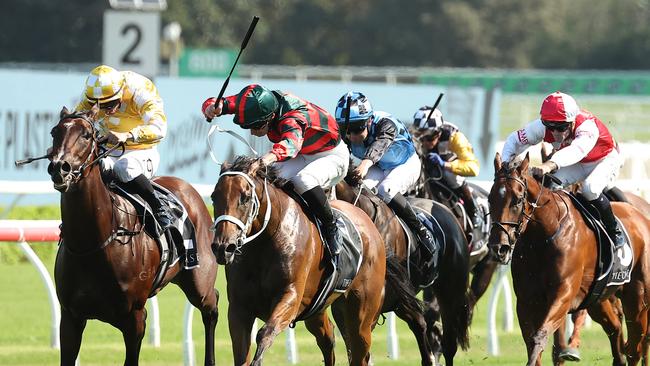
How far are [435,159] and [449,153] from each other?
338 mm

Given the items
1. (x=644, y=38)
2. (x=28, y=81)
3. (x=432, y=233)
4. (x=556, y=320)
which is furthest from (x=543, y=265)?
(x=644, y=38)

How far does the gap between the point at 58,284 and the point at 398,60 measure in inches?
1654

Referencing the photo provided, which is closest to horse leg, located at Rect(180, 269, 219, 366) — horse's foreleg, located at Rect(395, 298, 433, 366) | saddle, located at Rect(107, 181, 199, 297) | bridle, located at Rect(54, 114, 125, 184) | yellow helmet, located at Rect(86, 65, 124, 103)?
saddle, located at Rect(107, 181, 199, 297)

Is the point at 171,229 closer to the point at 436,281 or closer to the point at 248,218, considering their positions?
the point at 248,218

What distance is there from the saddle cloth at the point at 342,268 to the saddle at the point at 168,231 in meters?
0.97

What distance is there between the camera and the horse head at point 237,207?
19.3ft

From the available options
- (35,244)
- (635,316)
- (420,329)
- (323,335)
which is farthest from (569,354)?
(35,244)

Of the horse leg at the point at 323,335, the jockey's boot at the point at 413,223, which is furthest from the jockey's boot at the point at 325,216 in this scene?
the jockey's boot at the point at 413,223

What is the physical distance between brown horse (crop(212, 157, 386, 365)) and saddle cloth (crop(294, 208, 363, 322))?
0.04 meters

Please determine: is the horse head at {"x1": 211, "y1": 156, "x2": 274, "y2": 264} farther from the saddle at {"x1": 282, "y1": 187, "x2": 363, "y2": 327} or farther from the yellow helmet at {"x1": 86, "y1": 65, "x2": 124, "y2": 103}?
the yellow helmet at {"x1": 86, "y1": 65, "x2": 124, "y2": 103}

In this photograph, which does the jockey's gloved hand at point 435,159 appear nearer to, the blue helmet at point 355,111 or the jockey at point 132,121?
the blue helmet at point 355,111

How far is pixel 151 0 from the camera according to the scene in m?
13.5

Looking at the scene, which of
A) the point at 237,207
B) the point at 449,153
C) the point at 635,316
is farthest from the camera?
the point at 449,153

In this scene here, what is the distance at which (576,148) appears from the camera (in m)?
7.59
